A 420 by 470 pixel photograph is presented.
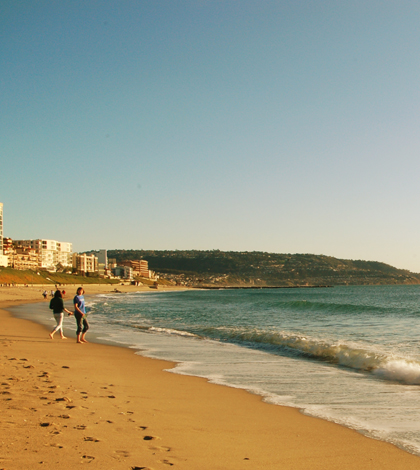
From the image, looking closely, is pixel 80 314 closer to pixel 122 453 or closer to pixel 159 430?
pixel 159 430

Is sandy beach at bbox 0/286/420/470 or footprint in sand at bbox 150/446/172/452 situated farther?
footprint in sand at bbox 150/446/172/452

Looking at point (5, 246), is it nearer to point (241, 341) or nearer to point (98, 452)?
point (241, 341)

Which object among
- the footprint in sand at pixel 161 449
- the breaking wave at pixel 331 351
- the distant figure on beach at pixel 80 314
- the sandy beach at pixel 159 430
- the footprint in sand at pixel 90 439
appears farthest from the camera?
the distant figure on beach at pixel 80 314

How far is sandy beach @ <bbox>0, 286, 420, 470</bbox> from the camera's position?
13.4ft

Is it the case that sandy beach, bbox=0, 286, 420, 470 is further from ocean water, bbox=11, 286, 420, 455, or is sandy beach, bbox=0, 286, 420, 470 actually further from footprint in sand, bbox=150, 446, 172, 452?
ocean water, bbox=11, 286, 420, 455

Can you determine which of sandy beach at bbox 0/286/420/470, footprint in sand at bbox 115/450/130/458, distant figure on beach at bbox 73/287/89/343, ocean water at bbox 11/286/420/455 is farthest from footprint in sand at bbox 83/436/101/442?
distant figure on beach at bbox 73/287/89/343

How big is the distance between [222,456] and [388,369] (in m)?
6.88

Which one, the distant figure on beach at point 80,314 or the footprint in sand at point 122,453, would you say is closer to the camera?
the footprint in sand at point 122,453

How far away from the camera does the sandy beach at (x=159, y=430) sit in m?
4.08

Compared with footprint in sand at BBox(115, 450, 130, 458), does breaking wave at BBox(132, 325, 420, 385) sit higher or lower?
lower

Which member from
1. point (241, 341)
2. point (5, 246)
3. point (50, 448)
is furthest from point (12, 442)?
point (5, 246)

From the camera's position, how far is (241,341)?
16.4 meters

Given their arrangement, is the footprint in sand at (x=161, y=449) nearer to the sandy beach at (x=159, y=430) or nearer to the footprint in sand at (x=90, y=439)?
the sandy beach at (x=159, y=430)

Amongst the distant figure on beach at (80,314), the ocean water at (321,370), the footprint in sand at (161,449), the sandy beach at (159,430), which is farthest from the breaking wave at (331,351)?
the footprint in sand at (161,449)
